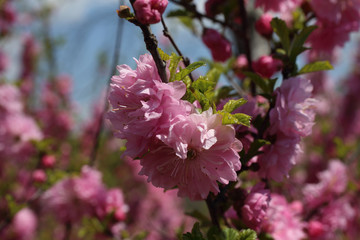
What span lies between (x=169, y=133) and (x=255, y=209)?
370mm

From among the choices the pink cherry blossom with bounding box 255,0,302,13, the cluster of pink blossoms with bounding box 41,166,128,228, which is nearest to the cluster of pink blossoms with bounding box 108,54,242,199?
the pink cherry blossom with bounding box 255,0,302,13

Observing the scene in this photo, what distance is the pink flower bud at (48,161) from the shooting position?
1.97 meters

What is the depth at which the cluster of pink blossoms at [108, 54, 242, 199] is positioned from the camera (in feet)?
2.05

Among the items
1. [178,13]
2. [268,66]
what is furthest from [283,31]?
[178,13]

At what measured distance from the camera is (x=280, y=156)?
2.80 feet

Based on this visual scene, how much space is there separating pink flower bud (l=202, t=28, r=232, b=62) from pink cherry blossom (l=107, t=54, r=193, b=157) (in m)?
0.59

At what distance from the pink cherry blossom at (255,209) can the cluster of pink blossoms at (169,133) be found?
7.8 inches

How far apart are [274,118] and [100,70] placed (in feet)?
18.9

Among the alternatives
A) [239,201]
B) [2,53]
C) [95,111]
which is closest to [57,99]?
[95,111]

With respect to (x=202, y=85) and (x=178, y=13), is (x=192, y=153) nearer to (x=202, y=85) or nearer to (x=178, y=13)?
(x=202, y=85)

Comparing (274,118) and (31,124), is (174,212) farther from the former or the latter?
(274,118)

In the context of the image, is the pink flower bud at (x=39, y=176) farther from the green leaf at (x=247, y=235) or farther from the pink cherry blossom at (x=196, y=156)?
the green leaf at (x=247, y=235)

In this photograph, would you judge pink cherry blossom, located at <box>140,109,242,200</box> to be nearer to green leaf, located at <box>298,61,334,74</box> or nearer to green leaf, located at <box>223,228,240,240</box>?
green leaf, located at <box>223,228,240,240</box>

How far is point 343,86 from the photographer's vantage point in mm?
3975
